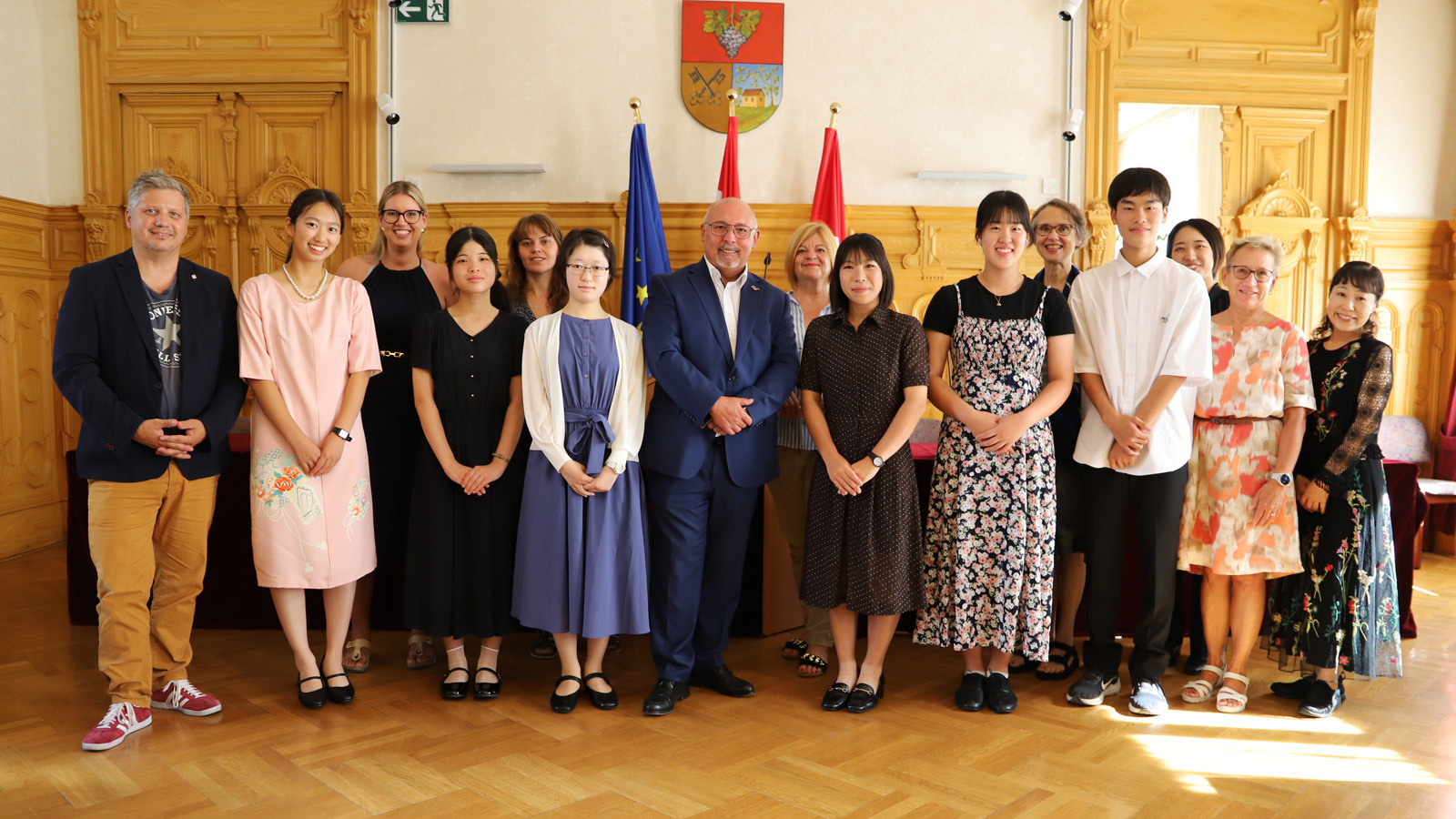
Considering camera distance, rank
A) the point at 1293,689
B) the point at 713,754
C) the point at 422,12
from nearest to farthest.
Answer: the point at 713,754, the point at 1293,689, the point at 422,12

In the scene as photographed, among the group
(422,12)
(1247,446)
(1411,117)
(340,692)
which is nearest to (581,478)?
(340,692)

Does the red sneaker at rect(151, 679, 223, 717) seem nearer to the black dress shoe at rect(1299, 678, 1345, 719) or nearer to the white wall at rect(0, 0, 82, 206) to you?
the black dress shoe at rect(1299, 678, 1345, 719)

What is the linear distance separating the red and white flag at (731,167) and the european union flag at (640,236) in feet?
1.39

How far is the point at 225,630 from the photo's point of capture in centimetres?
355

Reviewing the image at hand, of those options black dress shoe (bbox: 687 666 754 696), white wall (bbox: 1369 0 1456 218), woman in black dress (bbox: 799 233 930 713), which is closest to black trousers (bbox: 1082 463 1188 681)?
woman in black dress (bbox: 799 233 930 713)

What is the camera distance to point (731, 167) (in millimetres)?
5293

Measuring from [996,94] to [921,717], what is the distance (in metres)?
4.25

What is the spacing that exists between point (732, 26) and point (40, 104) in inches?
168

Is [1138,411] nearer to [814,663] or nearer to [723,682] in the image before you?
[814,663]

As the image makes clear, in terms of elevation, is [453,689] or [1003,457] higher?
[1003,457]

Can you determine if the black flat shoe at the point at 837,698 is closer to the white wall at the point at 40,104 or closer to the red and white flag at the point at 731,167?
the red and white flag at the point at 731,167

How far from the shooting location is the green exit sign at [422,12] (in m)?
5.46

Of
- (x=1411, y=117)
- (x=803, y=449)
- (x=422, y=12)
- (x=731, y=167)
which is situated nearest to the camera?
(x=803, y=449)

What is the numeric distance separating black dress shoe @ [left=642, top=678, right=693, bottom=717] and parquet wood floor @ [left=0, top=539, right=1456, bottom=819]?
0.16 feet
